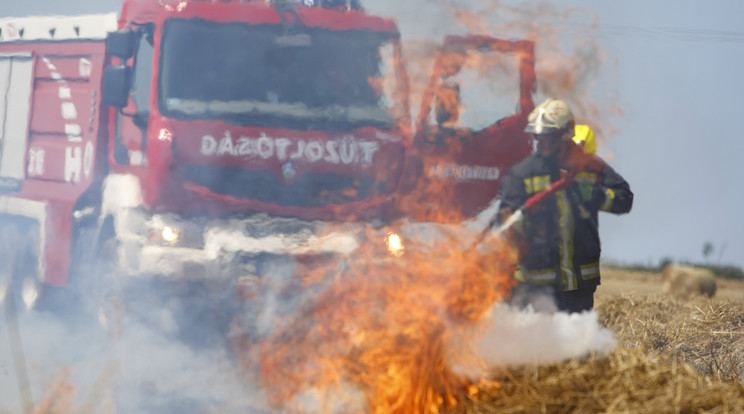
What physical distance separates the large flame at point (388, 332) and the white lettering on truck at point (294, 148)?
3.47ft

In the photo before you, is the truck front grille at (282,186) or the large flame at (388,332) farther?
the truck front grille at (282,186)

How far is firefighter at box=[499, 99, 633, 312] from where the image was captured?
17.2ft

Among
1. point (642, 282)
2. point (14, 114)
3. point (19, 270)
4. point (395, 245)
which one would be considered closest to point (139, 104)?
point (395, 245)

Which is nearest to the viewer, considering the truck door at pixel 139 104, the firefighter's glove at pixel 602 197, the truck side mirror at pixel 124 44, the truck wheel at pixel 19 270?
the firefighter's glove at pixel 602 197

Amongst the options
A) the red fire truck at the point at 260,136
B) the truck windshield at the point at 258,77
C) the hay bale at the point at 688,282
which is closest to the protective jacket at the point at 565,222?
the red fire truck at the point at 260,136

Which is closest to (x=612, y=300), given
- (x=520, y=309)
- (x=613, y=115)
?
(x=613, y=115)

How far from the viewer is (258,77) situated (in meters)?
6.77

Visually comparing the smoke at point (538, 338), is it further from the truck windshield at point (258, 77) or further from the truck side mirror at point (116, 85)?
the truck side mirror at point (116, 85)

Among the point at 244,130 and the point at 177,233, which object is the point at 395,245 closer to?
the point at 244,130

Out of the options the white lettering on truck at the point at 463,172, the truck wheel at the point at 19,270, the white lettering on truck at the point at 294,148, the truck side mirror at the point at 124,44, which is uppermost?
the truck side mirror at the point at 124,44

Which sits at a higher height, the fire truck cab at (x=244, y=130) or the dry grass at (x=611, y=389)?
the fire truck cab at (x=244, y=130)

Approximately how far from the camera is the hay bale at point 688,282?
44.6ft

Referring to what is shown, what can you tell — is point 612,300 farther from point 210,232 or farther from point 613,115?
point 210,232

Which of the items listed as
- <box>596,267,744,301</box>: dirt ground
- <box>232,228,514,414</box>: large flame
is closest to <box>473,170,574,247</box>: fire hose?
<box>232,228,514,414</box>: large flame
